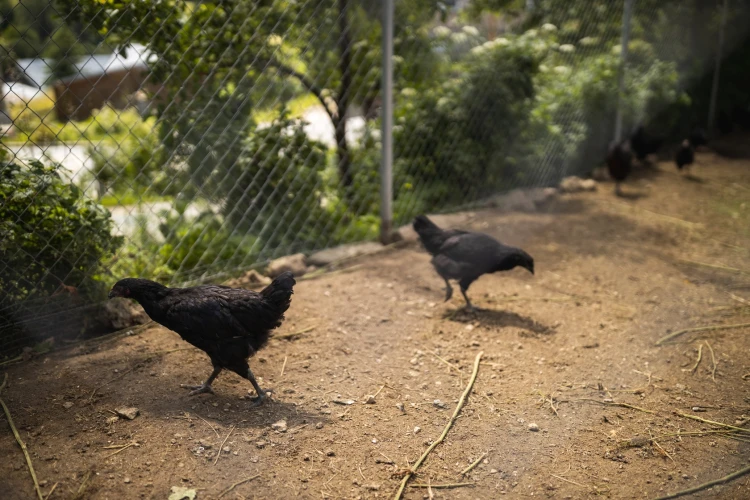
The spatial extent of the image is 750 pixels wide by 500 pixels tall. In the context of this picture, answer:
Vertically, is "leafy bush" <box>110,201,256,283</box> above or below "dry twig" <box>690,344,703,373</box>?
above

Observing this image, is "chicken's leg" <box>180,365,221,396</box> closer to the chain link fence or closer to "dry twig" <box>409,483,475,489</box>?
the chain link fence

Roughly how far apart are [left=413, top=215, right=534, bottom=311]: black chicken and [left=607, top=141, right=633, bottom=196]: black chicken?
380cm

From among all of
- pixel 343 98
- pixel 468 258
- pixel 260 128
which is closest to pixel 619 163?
pixel 343 98

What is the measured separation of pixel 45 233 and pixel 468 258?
8.58 ft

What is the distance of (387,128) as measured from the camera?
4.87m

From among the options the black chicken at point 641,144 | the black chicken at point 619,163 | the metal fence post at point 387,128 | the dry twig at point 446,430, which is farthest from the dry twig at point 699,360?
the black chicken at point 641,144

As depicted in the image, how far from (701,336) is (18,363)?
4.05 m

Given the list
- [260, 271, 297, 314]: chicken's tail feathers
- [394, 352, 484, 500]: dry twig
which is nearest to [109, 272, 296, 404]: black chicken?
[260, 271, 297, 314]: chicken's tail feathers

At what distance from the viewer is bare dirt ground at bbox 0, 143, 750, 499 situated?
2.43 meters

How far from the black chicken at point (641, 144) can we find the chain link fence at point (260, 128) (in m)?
0.74

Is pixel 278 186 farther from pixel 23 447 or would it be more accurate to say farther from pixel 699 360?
pixel 699 360

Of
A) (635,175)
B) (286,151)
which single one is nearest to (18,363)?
(286,151)

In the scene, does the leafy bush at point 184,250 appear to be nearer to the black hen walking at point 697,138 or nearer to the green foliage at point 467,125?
the green foliage at point 467,125

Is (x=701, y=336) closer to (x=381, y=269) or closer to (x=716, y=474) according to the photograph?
(x=716, y=474)
